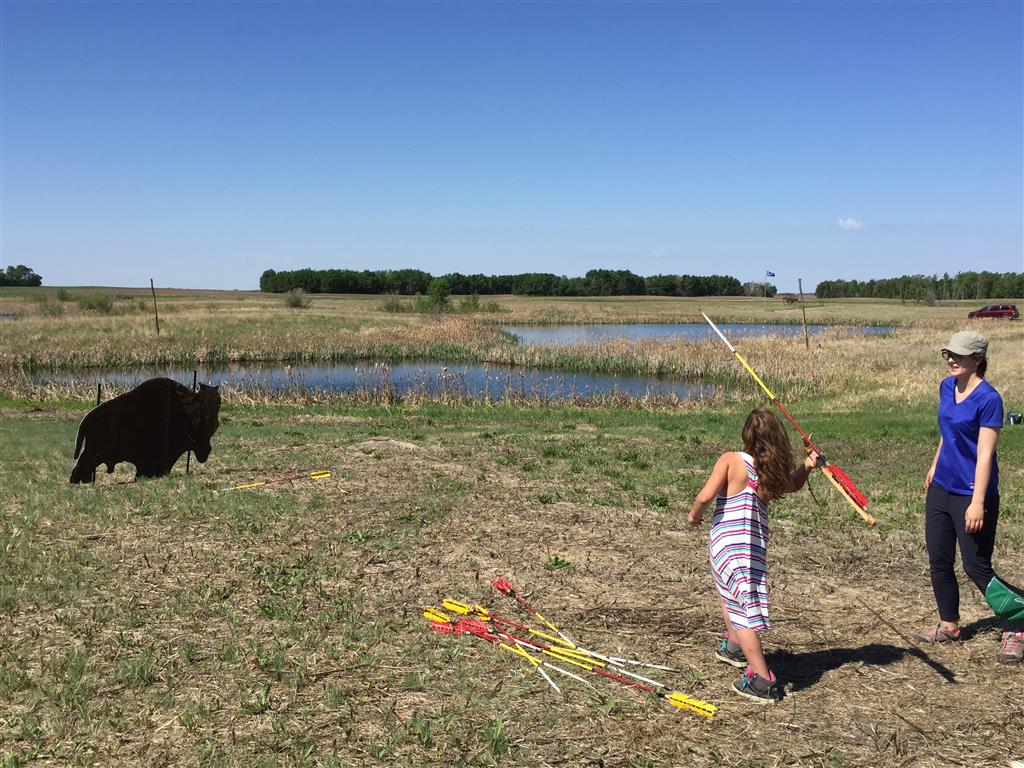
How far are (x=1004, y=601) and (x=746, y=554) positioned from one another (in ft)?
6.43

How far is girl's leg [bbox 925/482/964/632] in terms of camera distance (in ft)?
17.8

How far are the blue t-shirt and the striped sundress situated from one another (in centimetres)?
158

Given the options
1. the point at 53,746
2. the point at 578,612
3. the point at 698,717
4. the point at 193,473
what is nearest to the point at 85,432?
the point at 193,473

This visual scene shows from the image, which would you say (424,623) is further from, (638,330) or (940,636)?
(638,330)

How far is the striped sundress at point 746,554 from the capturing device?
4660 mm

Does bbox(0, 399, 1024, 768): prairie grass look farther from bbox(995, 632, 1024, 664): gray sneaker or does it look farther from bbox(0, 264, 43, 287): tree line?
bbox(0, 264, 43, 287): tree line

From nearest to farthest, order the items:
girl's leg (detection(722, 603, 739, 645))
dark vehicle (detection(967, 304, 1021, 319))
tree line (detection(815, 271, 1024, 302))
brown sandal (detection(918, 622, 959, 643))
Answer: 1. girl's leg (detection(722, 603, 739, 645))
2. brown sandal (detection(918, 622, 959, 643))
3. dark vehicle (detection(967, 304, 1021, 319))
4. tree line (detection(815, 271, 1024, 302))

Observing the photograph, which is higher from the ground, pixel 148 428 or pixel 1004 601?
pixel 148 428

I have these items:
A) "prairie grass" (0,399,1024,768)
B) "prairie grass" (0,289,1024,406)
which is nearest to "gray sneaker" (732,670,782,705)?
"prairie grass" (0,399,1024,768)

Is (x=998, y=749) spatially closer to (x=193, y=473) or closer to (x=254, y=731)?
(x=254, y=731)

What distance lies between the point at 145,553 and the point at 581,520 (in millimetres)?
4411

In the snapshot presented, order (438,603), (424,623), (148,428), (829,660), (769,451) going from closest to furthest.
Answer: (769,451) < (829,660) < (424,623) < (438,603) < (148,428)

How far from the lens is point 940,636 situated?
5609mm

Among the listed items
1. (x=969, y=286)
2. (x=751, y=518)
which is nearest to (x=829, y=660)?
(x=751, y=518)
